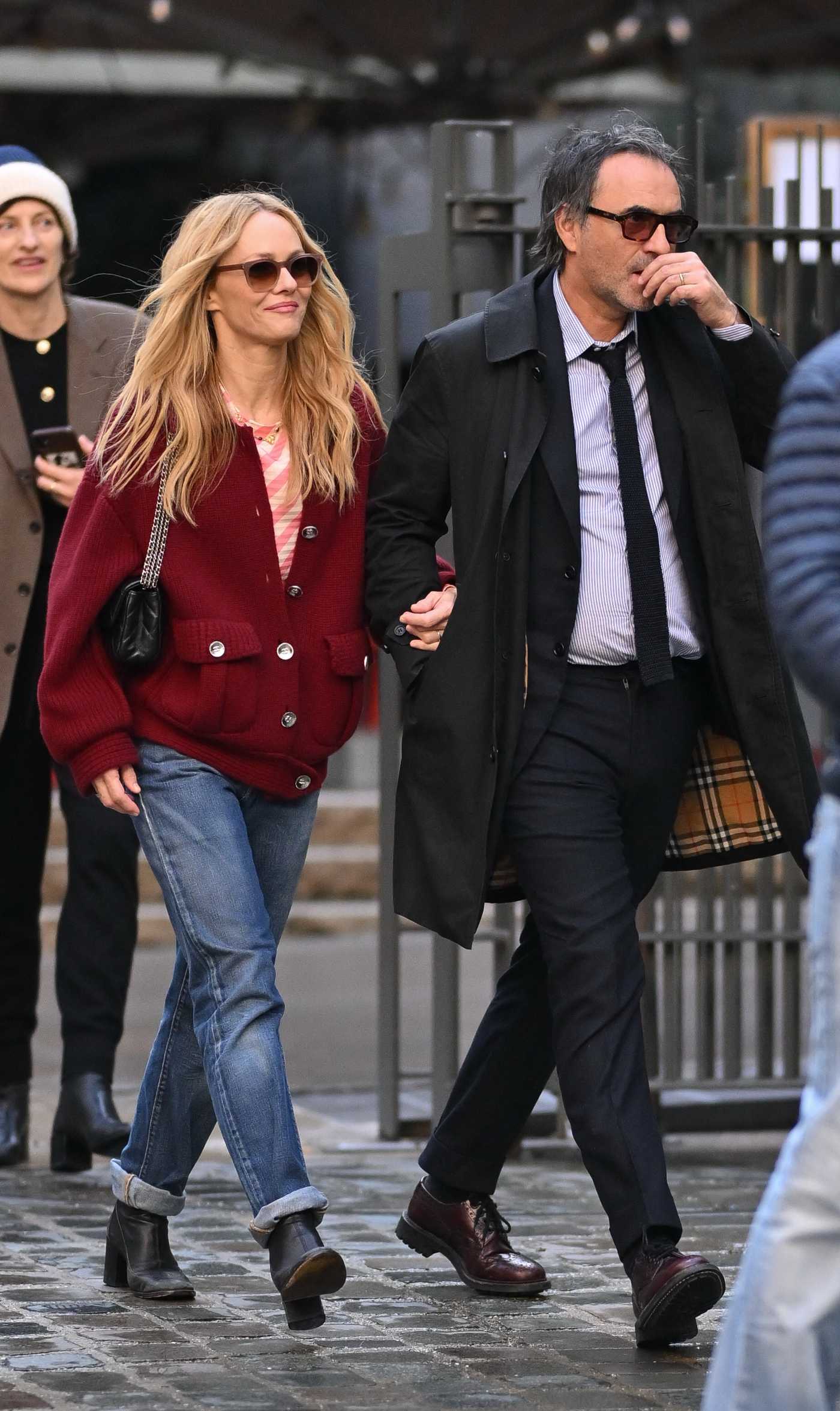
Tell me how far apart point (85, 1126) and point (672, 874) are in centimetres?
160

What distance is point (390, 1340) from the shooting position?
13.9 ft

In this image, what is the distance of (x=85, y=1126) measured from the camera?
19.1 ft

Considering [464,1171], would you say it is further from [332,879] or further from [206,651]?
[332,879]

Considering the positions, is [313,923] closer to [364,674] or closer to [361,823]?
[361,823]

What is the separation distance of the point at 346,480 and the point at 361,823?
7709 mm

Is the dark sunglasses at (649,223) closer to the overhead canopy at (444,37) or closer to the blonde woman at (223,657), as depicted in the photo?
the blonde woman at (223,657)

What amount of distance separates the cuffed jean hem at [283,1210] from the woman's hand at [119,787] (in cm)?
73

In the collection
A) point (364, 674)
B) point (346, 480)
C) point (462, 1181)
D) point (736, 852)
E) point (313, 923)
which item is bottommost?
point (313, 923)

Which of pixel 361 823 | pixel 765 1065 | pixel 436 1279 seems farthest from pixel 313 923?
pixel 436 1279

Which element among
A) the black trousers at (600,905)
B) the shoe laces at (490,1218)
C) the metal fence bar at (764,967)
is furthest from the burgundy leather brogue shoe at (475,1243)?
the metal fence bar at (764,967)

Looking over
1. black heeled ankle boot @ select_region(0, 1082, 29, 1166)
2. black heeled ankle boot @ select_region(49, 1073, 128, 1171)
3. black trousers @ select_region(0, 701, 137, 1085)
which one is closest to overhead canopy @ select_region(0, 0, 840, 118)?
black trousers @ select_region(0, 701, 137, 1085)

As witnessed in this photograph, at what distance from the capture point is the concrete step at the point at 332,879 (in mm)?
10906

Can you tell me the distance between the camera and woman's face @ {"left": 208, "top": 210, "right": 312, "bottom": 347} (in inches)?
174

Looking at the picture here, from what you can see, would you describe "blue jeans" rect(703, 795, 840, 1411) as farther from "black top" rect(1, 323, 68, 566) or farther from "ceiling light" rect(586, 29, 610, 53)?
"ceiling light" rect(586, 29, 610, 53)
